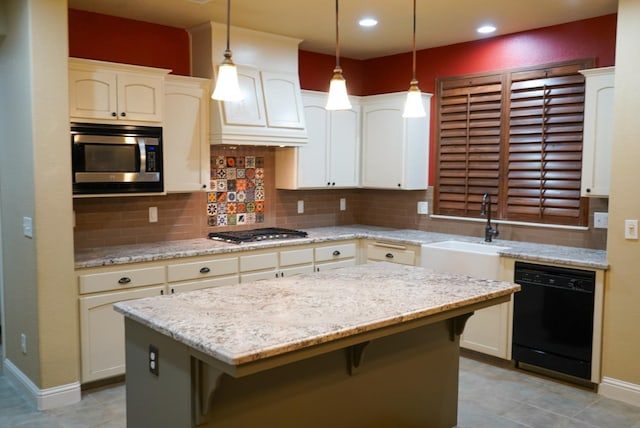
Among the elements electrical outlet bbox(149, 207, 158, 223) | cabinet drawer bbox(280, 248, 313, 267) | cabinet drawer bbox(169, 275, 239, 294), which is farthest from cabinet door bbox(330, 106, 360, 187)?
electrical outlet bbox(149, 207, 158, 223)

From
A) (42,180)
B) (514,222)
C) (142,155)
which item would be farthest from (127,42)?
(514,222)

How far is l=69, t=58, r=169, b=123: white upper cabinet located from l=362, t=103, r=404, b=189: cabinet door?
2165 mm

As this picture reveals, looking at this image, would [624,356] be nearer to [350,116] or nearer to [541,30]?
[541,30]

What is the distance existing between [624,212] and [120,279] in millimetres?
3357

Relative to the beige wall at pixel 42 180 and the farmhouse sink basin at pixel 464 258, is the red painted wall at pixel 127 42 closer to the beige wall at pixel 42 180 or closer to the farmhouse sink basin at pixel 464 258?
the beige wall at pixel 42 180

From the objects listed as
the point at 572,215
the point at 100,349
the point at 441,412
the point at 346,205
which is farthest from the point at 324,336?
the point at 346,205

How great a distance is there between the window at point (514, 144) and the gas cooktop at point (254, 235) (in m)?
1.47

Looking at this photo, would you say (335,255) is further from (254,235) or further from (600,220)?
(600,220)

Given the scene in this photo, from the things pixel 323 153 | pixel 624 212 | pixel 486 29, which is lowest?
pixel 624 212

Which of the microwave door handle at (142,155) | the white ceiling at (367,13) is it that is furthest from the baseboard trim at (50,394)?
the white ceiling at (367,13)

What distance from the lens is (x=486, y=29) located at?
15.4 ft

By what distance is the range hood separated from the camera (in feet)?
15.0

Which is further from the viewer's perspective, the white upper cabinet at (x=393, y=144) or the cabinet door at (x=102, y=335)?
the white upper cabinet at (x=393, y=144)

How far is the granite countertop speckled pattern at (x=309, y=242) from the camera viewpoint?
3889 millimetres
